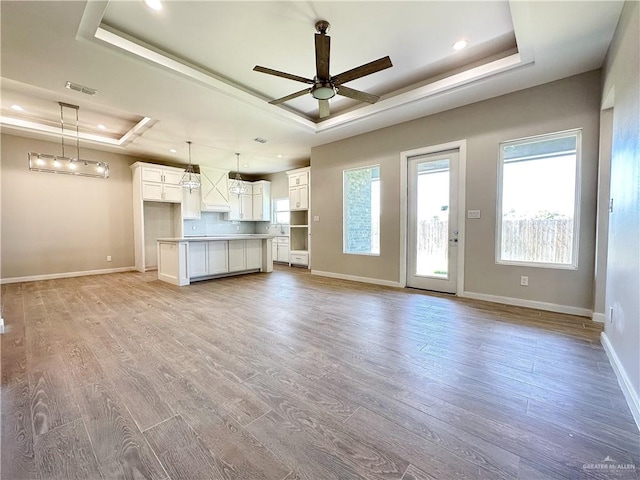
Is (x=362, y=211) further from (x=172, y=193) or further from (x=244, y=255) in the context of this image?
(x=172, y=193)

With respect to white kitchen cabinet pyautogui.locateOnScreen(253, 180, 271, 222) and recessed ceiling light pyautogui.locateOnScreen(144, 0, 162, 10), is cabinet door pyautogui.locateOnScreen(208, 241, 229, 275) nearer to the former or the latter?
white kitchen cabinet pyautogui.locateOnScreen(253, 180, 271, 222)

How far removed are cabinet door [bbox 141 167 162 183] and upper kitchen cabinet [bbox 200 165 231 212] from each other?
1.13 meters

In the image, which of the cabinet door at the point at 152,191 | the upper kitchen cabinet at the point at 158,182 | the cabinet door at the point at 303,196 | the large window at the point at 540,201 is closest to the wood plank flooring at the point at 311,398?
the large window at the point at 540,201

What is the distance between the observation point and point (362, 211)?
5.32m

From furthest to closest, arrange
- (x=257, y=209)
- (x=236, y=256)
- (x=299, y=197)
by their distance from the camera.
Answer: (x=257, y=209)
(x=299, y=197)
(x=236, y=256)

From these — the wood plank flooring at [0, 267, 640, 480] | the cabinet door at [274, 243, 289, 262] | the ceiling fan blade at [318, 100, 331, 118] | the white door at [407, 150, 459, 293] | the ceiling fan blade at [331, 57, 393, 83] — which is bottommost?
the wood plank flooring at [0, 267, 640, 480]

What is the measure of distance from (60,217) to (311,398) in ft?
23.0

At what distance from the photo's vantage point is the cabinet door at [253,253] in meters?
6.15

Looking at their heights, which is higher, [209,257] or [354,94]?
[354,94]

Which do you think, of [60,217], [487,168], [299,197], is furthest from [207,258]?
[487,168]

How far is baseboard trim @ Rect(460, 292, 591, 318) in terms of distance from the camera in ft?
10.3

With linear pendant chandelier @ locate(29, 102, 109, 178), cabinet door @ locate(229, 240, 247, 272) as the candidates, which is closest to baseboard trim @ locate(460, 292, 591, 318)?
cabinet door @ locate(229, 240, 247, 272)

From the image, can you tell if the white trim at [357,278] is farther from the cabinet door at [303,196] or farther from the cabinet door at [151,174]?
the cabinet door at [151,174]

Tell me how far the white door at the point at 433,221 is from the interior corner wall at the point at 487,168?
0.21m
